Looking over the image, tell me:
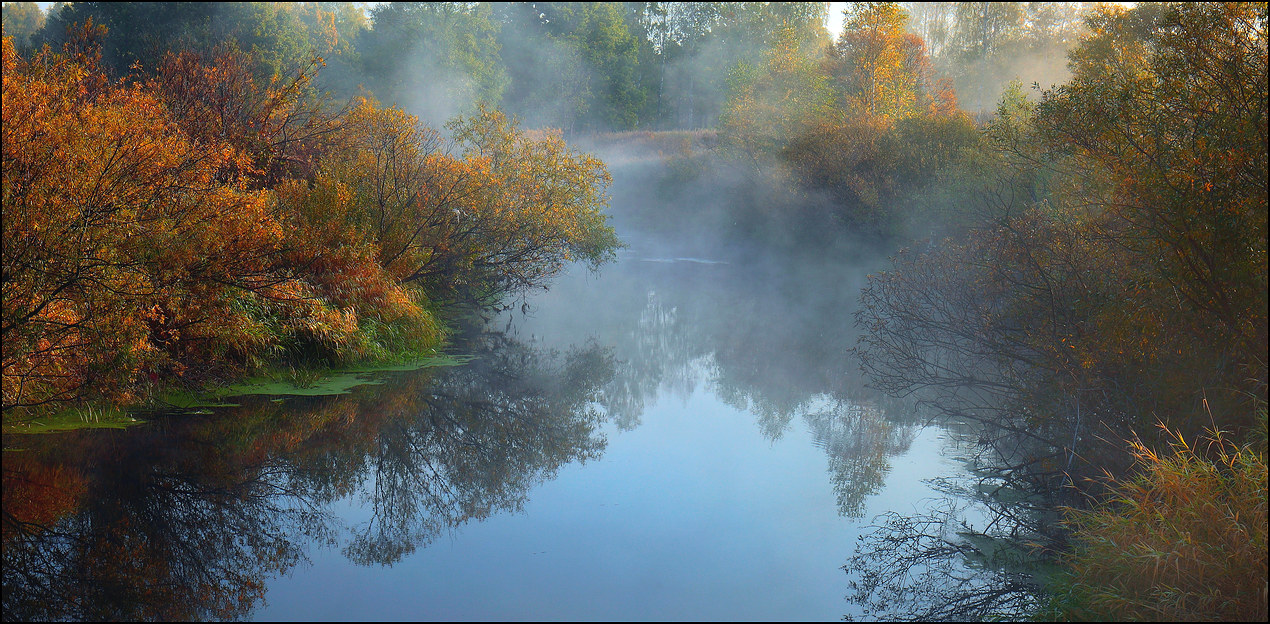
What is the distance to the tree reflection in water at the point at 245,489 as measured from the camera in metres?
6.14

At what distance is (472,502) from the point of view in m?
8.66

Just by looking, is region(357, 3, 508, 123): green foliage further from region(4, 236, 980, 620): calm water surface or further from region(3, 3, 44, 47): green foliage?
region(3, 3, 44, 47): green foliage

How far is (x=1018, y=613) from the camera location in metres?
6.61

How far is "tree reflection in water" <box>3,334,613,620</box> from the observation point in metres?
6.14

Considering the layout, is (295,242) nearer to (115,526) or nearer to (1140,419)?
(115,526)

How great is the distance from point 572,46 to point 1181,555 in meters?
61.6

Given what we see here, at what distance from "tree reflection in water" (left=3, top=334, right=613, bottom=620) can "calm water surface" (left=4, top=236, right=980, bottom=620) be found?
27 mm

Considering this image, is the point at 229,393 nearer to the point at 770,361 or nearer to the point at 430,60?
the point at 770,361

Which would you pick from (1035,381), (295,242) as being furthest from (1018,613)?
(295,242)

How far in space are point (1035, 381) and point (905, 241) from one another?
1651 centimetres

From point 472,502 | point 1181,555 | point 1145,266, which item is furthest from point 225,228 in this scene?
point 1181,555

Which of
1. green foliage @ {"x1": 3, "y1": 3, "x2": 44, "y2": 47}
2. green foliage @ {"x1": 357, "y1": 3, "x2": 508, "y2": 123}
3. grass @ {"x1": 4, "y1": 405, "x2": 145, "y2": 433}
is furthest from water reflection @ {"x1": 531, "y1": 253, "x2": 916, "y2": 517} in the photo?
green foliage @ {"x1": 3, "y1": 3, "x2": 44, "y2": 47}

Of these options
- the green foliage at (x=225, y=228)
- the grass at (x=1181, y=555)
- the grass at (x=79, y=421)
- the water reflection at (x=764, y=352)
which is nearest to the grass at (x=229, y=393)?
the grass at (x=79, y=421)

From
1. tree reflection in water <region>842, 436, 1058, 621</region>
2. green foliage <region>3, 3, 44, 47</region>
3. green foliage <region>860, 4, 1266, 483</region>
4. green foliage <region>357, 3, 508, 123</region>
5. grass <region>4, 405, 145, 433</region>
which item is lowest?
tree reflection in water <region>842, 436, 1058, 621</region>
